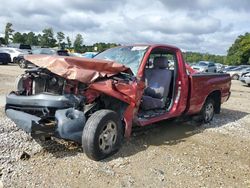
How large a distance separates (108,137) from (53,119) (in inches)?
33.4

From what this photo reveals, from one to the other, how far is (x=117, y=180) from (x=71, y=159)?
881 mm

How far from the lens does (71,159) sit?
16.5 ft

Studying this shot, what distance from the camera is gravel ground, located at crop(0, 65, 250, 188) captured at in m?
4.46

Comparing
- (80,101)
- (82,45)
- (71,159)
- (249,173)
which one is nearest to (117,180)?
(71,159)

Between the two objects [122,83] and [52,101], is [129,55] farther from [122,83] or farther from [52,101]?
[52,101]

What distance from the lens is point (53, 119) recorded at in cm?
509

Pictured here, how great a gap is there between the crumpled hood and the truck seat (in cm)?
146

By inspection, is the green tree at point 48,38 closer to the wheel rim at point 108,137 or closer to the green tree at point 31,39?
the green tree at point 31,39

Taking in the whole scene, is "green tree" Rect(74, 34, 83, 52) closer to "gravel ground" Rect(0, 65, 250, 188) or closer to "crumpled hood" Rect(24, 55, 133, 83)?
"gravel ground" Rect(0, 65, 250, 188)

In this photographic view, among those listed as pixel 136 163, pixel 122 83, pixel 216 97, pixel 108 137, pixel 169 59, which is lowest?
pixel 136 163

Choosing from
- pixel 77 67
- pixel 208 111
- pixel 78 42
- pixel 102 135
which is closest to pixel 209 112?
pixel 208 111

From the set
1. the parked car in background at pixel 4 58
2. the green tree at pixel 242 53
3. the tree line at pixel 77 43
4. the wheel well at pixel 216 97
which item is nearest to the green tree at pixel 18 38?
the tree line at pixel 77 43

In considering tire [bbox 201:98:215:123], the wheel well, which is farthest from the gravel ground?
the wheel well

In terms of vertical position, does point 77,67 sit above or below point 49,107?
above
